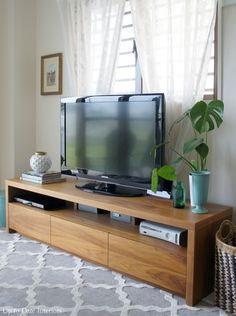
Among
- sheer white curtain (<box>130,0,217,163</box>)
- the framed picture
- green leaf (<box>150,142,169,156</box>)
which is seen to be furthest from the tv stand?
the framed picture

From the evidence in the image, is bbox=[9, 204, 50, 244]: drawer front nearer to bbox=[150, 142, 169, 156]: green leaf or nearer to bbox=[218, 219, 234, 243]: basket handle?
bbox=[150, 142, 169, 156]: green leaf

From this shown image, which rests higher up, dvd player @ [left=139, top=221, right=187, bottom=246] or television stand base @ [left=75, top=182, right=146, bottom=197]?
television stand base @ [left=75, top=182, right=146, bottom=197]

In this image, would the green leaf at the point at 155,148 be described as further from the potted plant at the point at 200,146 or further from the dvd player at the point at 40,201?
the dvd player at the point at 40,201

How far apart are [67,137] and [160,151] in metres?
0.98

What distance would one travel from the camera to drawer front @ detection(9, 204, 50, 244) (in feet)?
9.52

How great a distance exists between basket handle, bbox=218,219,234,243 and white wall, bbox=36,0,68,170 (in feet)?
6.40

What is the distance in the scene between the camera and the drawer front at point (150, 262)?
2.11m

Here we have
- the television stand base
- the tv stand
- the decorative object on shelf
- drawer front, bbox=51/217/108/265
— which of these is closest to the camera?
the tv stand

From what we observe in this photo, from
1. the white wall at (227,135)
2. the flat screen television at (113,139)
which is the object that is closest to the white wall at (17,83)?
the flat screen television at (113,139)

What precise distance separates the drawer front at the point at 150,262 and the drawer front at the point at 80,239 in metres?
0.08

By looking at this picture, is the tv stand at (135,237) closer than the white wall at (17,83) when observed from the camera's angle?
Yes

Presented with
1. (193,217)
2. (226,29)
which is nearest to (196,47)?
(226,29)

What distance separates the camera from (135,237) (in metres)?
2.33

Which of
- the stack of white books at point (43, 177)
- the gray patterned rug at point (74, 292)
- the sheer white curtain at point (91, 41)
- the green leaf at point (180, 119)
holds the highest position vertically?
the sheer white curtain at point (91, 41)
